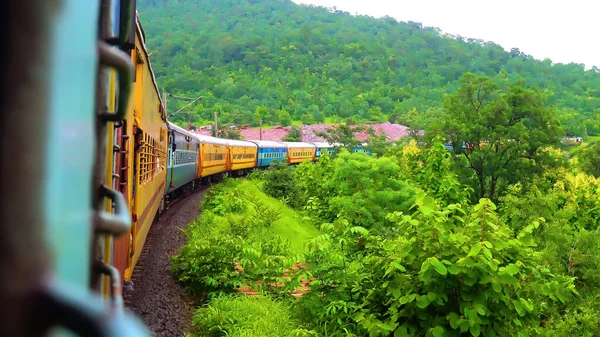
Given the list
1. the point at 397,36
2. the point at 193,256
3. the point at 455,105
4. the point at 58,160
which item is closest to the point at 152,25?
the point at 397,36

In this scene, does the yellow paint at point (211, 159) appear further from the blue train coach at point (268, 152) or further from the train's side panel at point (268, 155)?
the train's side panel at point (268, 155)

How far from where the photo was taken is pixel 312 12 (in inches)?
5984

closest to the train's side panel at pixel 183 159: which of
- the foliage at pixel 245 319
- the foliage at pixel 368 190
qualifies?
the foliage at pixel 368 190

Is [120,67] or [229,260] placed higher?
[120,67]

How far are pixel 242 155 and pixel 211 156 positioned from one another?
7300 millimetres

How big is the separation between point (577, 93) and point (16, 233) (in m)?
104

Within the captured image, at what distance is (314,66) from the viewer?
10969 cm

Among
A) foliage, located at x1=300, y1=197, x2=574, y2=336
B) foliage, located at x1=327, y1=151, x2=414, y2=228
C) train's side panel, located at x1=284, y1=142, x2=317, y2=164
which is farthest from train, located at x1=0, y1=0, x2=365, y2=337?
train's side panel, located at x1=284, y1=142, x2=317, y2=164

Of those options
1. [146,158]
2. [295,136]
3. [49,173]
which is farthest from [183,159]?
[295,136]

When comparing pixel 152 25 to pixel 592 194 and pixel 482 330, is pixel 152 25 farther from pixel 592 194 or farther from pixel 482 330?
pixel 482 330

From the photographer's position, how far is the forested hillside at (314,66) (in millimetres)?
83688

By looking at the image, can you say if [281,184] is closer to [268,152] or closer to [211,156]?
[211,156]

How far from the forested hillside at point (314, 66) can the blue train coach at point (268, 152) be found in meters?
29.9

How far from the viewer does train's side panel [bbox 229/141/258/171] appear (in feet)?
90.1
